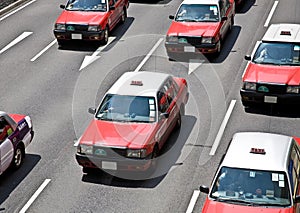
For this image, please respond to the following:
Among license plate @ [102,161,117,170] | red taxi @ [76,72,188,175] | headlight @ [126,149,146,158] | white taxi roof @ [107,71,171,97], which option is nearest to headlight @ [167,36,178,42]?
red taxi @ [76,72,188,175]

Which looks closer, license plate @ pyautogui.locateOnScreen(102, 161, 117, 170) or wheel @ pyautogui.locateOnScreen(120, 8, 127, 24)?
license plate @ pyautogui.locateOnScreen(102, 161, 117, 170)

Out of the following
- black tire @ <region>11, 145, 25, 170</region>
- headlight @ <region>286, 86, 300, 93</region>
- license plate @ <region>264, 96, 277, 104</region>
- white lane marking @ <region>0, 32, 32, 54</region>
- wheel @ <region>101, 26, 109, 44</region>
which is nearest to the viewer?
black tire @ <region>11, 145, 25, 170</region>

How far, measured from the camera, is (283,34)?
70.8 feet

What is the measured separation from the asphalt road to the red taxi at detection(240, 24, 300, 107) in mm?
572

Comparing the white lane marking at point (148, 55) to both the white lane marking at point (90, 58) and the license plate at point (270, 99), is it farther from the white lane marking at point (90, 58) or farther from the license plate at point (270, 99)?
the license plate at point (270, 99)

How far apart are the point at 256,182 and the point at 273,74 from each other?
6977mm

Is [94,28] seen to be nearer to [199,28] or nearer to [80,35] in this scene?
[80,35]

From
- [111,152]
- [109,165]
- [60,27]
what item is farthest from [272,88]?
[60,27]

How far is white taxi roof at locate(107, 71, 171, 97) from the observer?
1800 cm

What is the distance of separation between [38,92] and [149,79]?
4429mm

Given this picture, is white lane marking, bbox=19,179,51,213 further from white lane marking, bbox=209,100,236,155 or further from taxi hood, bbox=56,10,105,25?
taxi hood, bbox=56,10,105,25

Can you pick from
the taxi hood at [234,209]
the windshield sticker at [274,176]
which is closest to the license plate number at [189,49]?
the windshield sticker at [274,176]

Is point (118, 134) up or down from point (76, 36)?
up

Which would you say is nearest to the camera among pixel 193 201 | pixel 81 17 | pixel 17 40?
pixel 193 201
